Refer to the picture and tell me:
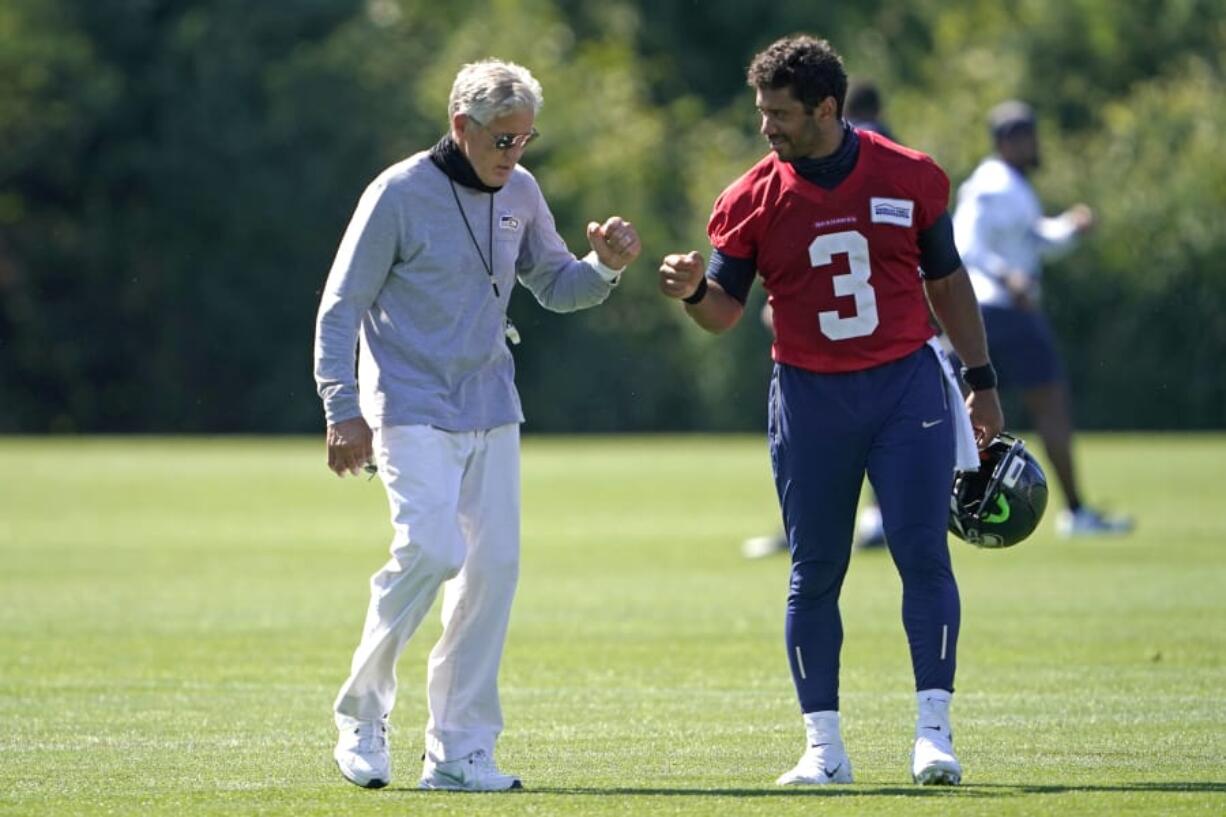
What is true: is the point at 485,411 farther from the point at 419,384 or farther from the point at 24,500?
the point at 24,500

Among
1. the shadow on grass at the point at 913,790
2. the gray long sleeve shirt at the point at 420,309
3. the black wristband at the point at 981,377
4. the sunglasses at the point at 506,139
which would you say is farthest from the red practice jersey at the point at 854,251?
the shadow on grass at the point at 913,790

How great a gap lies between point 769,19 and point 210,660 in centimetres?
5437

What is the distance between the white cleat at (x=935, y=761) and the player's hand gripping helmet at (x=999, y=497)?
3.22ft

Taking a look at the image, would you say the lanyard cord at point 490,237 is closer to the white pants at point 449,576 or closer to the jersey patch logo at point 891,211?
the white pants at point 449,576

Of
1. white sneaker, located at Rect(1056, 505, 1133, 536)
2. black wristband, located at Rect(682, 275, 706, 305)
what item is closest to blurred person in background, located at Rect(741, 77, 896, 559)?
white sneaker, located at Rect(1056, 505, 1133, 536)

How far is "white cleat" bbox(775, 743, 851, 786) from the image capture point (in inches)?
295

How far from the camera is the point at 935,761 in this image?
7336 mm

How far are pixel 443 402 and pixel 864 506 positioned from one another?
36.2ft

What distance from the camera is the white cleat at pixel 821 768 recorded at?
7.48 meters

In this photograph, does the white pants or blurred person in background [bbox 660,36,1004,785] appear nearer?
the white pants

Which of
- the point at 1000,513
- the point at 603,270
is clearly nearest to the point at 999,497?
the point at 1000,513

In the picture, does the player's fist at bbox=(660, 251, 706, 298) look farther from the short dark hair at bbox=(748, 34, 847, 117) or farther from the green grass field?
the green grass field

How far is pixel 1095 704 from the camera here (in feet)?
31.1

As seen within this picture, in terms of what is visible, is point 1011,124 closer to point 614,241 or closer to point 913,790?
point 614,241
